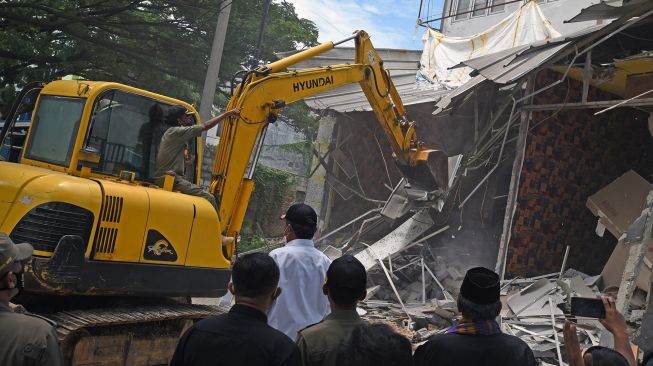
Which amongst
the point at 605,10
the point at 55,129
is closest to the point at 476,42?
Result: the point at 605,10

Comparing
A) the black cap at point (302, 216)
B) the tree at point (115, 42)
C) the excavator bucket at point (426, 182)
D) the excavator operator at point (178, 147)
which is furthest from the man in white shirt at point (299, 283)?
the tree at point (115, 42)

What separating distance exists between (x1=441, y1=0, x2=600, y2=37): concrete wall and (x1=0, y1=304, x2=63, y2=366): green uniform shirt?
14.1 metres

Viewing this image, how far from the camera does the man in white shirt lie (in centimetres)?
420

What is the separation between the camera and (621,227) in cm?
1059

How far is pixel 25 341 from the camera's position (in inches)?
108

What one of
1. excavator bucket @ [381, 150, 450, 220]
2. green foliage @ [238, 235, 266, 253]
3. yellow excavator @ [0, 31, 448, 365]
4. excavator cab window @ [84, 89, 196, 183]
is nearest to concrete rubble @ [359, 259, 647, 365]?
excavator bucket @ [381, 150, 450, 220]

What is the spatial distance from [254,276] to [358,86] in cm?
1319

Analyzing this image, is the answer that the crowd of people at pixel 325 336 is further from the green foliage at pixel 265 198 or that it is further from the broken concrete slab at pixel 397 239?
the green foliage at pixel 265 198

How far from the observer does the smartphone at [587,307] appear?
3020mm

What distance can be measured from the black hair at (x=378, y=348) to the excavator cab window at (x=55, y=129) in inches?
164

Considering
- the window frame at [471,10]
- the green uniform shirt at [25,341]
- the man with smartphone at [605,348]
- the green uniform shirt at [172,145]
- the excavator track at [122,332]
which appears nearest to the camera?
the green uniform shirt at [25,341]

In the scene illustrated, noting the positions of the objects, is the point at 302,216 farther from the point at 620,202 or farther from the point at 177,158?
the point at 620,202

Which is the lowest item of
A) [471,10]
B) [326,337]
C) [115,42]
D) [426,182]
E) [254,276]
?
[326,337]

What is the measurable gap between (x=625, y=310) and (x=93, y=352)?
613cm
